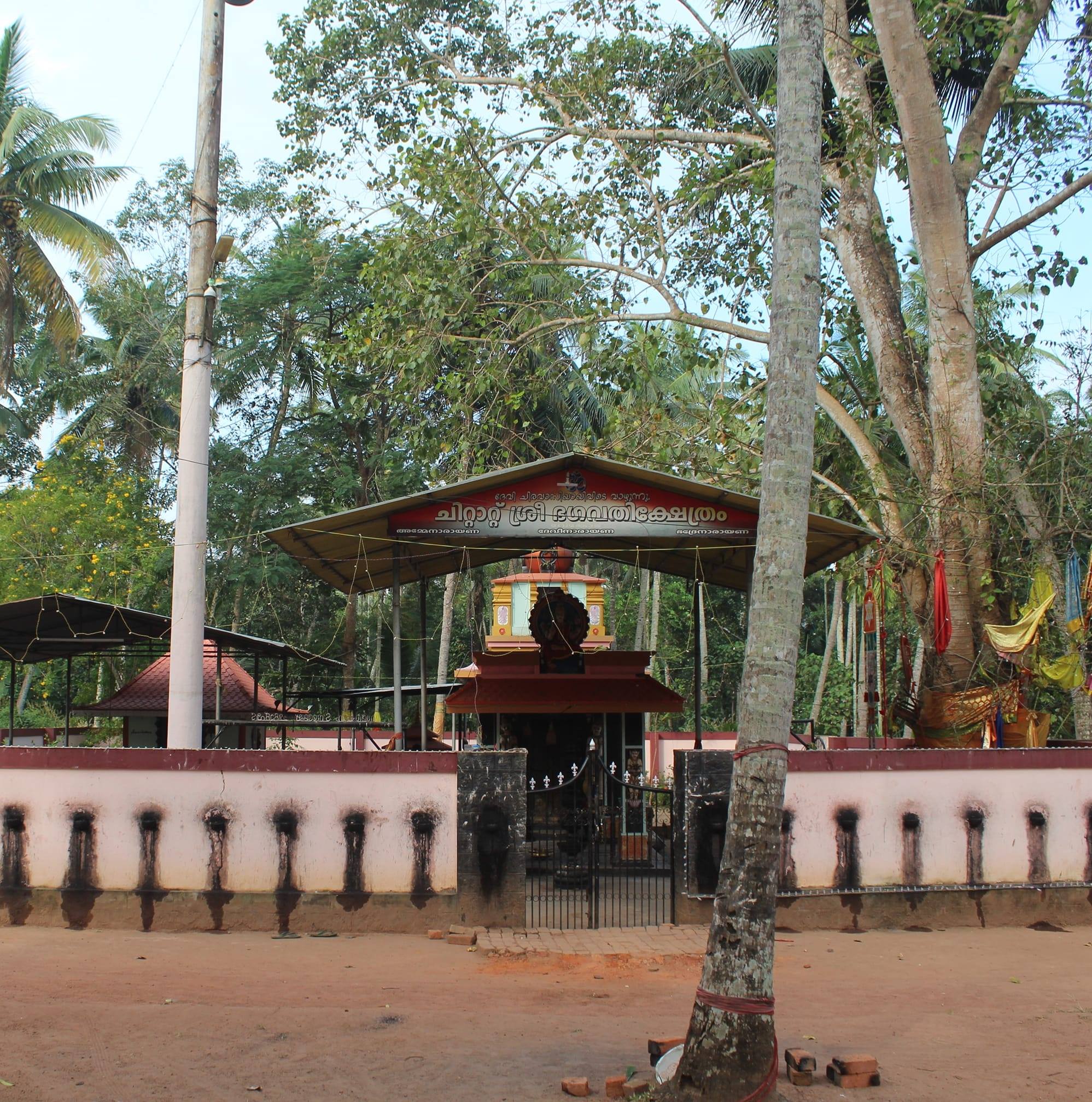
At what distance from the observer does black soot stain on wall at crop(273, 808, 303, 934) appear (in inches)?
376

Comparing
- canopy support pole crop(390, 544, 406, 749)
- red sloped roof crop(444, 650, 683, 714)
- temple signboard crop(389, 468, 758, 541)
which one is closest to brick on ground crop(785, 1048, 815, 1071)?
canopy support pole crop(390, 544, 406, 749)

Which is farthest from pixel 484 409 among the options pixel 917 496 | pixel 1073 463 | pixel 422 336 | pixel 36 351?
pixel 36 351

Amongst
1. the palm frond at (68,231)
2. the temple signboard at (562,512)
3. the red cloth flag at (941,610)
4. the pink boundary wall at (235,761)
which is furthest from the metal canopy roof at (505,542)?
the palm frond at (68,231)

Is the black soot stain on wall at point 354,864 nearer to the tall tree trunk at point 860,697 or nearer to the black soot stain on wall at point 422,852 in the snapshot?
the black soot stain on wall at point 422,852

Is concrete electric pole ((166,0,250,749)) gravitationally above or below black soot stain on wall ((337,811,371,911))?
above

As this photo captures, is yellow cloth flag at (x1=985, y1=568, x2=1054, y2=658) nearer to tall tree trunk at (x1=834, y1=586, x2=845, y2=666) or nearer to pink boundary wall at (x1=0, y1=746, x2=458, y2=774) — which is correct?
pink boundary wall at (x1=0, y1=746, x2=458, y2=774)

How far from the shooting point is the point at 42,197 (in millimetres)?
23984

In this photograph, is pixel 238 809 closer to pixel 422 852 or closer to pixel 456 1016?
pixel 422 852

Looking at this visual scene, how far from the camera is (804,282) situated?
6.06 metres

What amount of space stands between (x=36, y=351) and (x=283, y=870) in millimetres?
32959

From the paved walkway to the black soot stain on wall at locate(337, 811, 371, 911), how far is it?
105 centimetres

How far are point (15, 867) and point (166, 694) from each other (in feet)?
29.8

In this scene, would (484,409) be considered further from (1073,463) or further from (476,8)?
(1073,463)

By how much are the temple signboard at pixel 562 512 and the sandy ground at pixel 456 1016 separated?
155 inches
